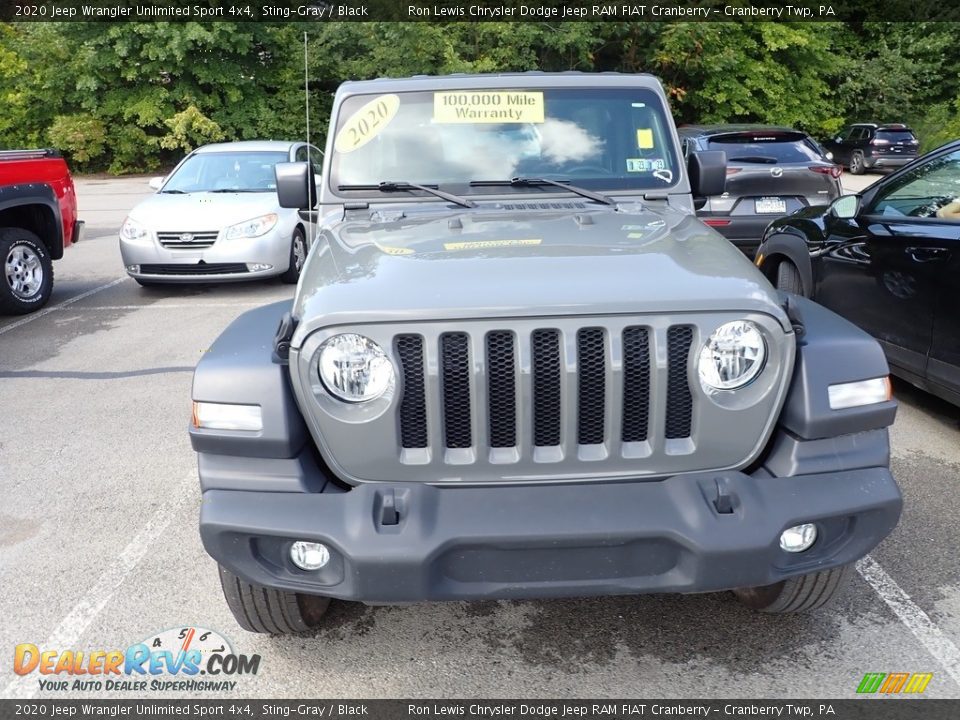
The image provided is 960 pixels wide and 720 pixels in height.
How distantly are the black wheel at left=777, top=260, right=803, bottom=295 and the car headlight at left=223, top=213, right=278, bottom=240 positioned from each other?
5345mm

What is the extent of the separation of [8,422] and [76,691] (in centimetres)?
321

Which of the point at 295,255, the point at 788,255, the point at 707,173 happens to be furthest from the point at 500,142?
the point at 295,255

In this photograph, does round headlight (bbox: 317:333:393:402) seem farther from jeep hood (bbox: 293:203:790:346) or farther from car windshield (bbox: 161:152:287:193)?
car windshield (bbox: 161:152:287:193)

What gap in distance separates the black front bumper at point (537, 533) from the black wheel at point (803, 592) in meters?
0.43

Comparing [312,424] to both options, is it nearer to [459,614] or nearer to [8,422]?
[459,614]

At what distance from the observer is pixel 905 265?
16.1ft

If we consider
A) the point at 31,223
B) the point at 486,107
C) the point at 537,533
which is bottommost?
the point at 31,223

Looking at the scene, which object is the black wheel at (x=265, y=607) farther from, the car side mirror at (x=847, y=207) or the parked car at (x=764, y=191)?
the parked car at (x=764, y=191)

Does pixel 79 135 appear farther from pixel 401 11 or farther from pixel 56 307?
pixel 56 307

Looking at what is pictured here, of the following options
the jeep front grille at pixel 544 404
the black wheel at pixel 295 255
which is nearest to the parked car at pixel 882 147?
the black wheel at pixel 295 255

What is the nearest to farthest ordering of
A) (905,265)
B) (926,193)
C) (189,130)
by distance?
1. (905,265)
2. (926,193)
3. (189,130)

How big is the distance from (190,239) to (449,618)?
6.94m

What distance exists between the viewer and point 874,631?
3148 mm

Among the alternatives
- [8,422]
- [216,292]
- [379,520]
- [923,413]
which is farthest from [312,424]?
[216,292]
